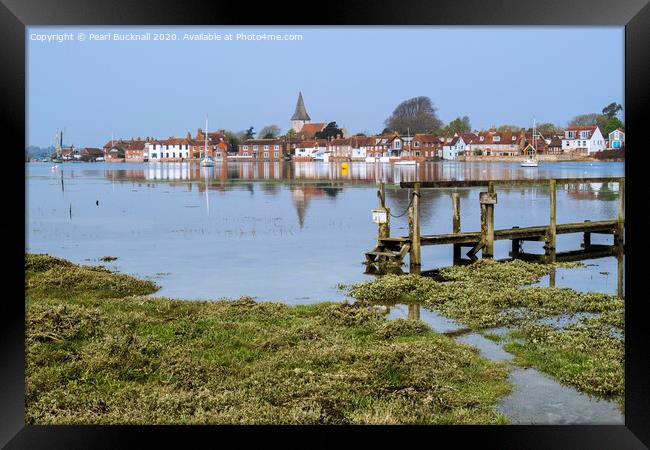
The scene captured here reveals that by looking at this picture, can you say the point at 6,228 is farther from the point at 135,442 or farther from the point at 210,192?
the point at 210,192

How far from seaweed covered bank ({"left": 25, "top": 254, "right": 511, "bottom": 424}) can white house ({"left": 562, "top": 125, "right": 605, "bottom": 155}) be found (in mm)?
43320

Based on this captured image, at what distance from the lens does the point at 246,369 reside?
405 inches

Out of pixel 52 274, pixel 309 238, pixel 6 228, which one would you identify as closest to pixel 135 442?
pixel 6 228

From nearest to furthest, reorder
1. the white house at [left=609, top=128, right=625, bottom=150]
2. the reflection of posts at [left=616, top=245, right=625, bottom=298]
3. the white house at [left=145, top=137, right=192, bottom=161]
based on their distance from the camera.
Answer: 1. the reflection of posts at [left=616, top=245, right=625, bottom=298]
2. the white house at [left=609, top=128, right=625, bottom=150]
3. the white house at [left=145, top=137, right=192, bottom=161]

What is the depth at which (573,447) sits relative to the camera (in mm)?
8258

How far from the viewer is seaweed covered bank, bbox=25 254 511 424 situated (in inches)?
345

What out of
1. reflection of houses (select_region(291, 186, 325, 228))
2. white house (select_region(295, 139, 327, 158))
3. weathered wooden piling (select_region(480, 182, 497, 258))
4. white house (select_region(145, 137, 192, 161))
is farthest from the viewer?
white house (select_region(145, 137, 192, 161))

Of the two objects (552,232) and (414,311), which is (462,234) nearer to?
(552,232)

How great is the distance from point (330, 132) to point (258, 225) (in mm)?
36903

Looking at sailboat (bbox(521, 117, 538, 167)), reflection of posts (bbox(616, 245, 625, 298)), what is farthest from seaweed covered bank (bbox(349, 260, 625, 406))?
sailboat (bbox(521, 117, 538, 167))

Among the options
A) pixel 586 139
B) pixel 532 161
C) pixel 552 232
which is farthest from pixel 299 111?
A: pixel 552 232

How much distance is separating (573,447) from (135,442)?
4.57 m

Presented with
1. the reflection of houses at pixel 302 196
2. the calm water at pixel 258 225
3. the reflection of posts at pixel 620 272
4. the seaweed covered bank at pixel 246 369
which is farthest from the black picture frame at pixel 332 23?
the reflection of houses at pixel 302 196

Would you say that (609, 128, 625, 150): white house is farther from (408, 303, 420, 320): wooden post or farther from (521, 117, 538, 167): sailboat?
(408, 303, 420, 320): wooden post
